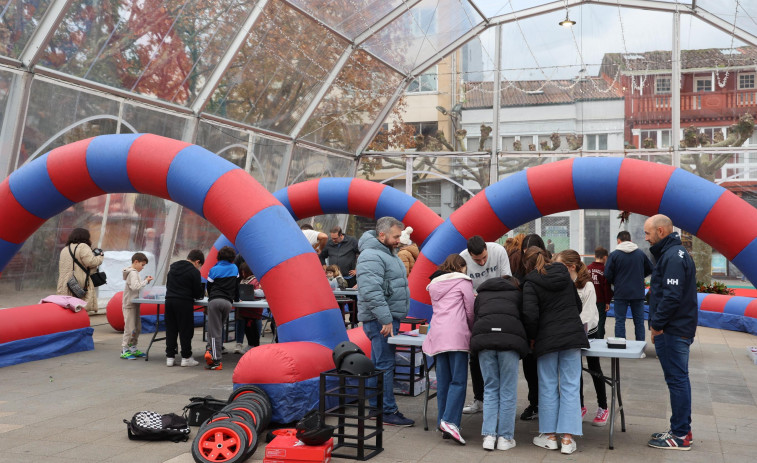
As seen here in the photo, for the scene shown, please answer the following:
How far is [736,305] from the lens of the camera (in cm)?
1223

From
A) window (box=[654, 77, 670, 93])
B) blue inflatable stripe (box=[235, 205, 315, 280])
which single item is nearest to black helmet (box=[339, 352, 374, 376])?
blue inflatable stripe (box=[235, 205, 315, 280])

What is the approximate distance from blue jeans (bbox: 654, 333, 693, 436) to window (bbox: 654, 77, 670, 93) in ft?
39.9

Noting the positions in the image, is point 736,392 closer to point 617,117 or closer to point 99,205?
point 99,205

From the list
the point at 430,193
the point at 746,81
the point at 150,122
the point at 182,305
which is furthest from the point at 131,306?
the point at 746,81

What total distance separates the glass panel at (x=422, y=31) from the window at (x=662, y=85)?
418 centimetres

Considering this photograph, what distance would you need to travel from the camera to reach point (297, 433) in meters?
4.51

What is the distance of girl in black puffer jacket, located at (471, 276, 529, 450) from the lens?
496 centimetres

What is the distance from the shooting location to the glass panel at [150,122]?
1136cm

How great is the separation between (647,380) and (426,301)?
2.48 m

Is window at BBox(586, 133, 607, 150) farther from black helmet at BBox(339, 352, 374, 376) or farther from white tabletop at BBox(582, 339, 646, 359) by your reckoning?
black helmet at BBox(339, 352, 374, 376)

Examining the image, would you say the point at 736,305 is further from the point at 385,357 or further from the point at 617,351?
the point at 385,357

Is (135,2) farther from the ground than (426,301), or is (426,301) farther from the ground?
(135,2)

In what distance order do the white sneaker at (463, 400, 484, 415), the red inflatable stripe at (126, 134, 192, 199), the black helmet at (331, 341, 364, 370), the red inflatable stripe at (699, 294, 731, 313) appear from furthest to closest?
1. the red inflatable stripe at (699, 294, 731, 313)
2. the red inflatable stripe at (126, 134, 192, 199)
3. the white sneaker at (463, 400, 484, 415)
4. the black helmet at (331, 341, 364, 370)

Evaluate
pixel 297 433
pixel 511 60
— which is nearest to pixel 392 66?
pixel 511 60
